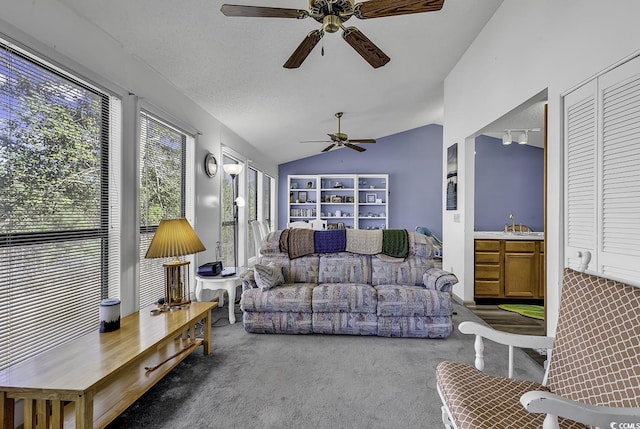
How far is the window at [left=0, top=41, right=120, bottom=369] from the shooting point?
5.45ft

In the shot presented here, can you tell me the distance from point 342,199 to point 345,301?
5.02 m

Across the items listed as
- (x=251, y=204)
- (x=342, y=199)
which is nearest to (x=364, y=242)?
(x=251, y=204)

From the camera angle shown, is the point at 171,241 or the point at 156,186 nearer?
the point at 171,241

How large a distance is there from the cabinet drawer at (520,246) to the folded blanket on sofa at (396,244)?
57.0 inches

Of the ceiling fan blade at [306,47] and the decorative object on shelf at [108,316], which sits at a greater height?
the ceiling fan blade at [306,47]

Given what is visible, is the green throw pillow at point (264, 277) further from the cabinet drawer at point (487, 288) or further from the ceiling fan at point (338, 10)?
the cabinet drawer at point (487, 288)

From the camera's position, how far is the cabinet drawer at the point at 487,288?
13.4ft

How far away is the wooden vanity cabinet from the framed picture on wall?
2.09 ft

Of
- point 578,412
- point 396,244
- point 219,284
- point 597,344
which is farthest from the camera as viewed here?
point 396,244

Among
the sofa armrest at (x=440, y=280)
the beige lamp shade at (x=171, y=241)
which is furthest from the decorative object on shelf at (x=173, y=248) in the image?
the sofa armrest at (x=440, y=280)

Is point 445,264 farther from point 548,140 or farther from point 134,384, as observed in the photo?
point 134,384

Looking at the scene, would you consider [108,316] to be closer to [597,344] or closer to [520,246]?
[597,344]

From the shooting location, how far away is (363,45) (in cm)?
219

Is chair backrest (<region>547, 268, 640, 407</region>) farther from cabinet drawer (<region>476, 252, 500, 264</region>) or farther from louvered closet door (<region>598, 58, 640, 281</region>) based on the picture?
cabinet drawer (<region>476, 252, 500, 264</region>)
